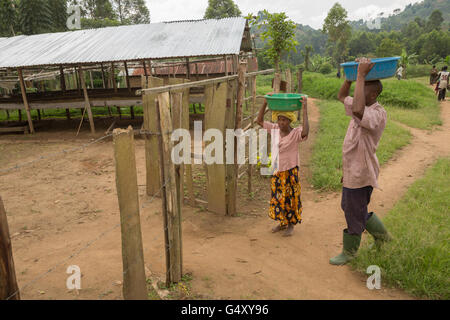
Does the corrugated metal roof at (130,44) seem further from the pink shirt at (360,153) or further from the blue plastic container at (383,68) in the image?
the blue plastic container at (383,68)

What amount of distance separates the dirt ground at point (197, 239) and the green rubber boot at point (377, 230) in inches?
18.4

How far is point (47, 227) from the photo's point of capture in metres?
4.69

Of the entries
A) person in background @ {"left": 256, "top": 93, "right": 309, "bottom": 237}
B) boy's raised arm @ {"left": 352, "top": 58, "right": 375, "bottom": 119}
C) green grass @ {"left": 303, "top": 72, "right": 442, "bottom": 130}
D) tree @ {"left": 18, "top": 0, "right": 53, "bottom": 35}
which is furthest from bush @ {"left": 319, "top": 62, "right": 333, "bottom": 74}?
boy's raised arm @ {"left": 352, "top": 58, "right": 375, "bottom": 119}

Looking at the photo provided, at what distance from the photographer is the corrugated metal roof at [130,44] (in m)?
10.4

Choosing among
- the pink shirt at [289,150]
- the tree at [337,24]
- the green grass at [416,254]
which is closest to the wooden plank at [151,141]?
the pink shirt at [289,150]

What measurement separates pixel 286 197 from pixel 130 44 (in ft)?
32.1

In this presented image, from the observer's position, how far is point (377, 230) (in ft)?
10.9

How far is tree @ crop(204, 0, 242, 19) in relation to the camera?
41.4 metres

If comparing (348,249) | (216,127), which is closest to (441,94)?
(216,127)

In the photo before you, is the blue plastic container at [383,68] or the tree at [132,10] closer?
the blue plastic container at [383,68]

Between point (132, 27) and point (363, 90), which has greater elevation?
point (132, 27)

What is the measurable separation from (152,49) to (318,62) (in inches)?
1301

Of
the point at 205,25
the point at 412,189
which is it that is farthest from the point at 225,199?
the point at 205,25

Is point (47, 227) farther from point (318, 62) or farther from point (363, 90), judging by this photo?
point (318, 62)
